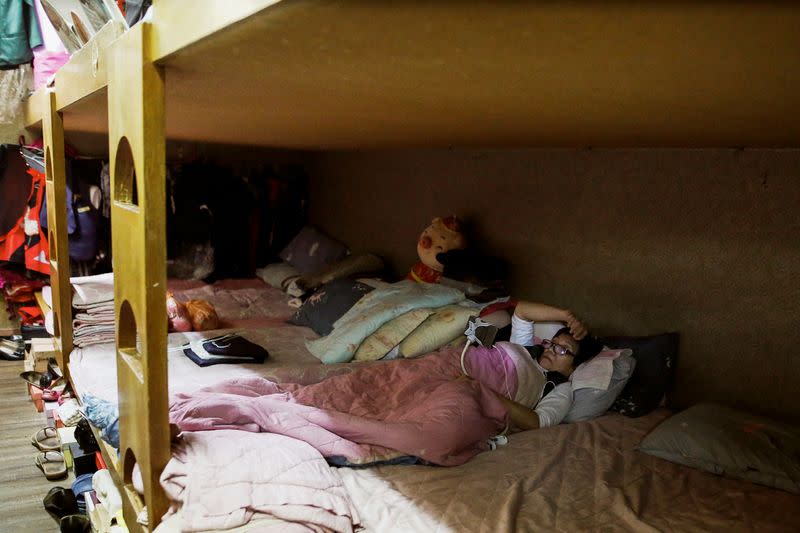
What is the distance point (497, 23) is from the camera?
2.07 feet

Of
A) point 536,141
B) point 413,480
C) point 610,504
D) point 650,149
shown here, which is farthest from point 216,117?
point 610,504

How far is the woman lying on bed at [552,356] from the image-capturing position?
193cm

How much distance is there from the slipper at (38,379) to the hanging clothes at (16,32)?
6.42ft

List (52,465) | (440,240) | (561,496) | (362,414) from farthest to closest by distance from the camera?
(440,240) → (52,465) → (362,414) → (561,496)

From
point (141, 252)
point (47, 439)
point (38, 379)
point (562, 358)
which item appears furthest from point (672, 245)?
point (38, 379)

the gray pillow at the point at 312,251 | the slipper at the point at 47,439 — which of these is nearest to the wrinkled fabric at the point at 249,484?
the slipper at the point at 47,439

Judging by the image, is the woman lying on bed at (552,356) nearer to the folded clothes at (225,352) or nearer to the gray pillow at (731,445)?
the gray pillow at (731,445)

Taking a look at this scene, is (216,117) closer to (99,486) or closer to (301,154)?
(99,486)

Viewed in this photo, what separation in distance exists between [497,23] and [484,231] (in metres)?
2.24

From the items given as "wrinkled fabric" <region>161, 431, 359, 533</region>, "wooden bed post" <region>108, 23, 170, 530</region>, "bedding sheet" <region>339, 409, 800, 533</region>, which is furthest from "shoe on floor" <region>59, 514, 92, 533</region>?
"bedding sheet" <region>339, 409, 800, 533</region>

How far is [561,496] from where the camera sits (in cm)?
151

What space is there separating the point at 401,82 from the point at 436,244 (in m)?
1.78

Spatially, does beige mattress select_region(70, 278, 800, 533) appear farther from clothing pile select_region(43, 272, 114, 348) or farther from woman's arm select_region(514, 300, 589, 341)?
clothing pile select_region(43, 272, 114, 348)

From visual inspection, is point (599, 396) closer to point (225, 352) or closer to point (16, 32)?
point (225, 352)
